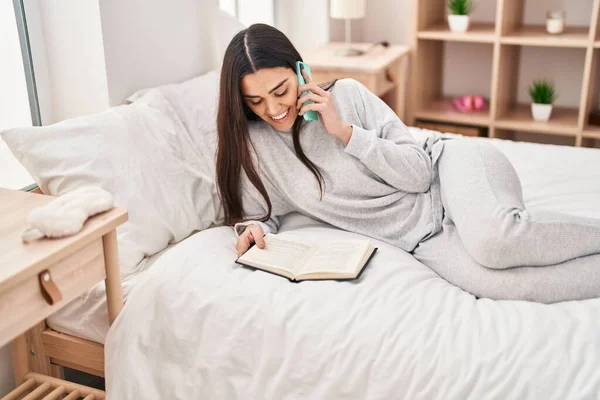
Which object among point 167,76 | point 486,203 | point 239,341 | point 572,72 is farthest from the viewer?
point 572,72

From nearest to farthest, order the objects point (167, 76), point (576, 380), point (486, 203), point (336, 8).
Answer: point (576, 380)
point (486, 203)
point (167, 76)
point (336, 8)

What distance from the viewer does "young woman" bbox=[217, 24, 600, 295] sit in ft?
5.33

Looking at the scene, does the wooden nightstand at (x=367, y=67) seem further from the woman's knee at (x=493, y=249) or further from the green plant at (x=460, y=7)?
the woman's knee at (x=493, y=249)

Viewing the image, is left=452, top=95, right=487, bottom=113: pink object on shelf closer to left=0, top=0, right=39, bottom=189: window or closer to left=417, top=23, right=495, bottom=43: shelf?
left=417, top=23, right=495, bottom=43: shelf

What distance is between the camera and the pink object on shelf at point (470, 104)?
130 inches

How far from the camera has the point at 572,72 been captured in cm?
329

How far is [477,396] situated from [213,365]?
0.51m

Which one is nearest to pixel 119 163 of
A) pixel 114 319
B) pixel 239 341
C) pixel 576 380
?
pixel 114 319

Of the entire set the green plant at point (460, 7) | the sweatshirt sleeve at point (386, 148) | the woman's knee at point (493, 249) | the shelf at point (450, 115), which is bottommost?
the shelf at point (450, 115)

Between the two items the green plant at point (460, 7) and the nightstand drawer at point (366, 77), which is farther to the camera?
the green plant at point (460, 7)

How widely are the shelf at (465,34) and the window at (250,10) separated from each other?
69cm

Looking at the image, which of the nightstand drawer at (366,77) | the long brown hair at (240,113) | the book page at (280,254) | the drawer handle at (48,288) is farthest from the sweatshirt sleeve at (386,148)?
the nightstand drawer at (366,77)

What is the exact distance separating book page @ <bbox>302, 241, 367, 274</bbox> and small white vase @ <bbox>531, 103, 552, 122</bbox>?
6.06ft

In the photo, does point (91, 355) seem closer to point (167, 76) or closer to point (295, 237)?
point (295, 237)
